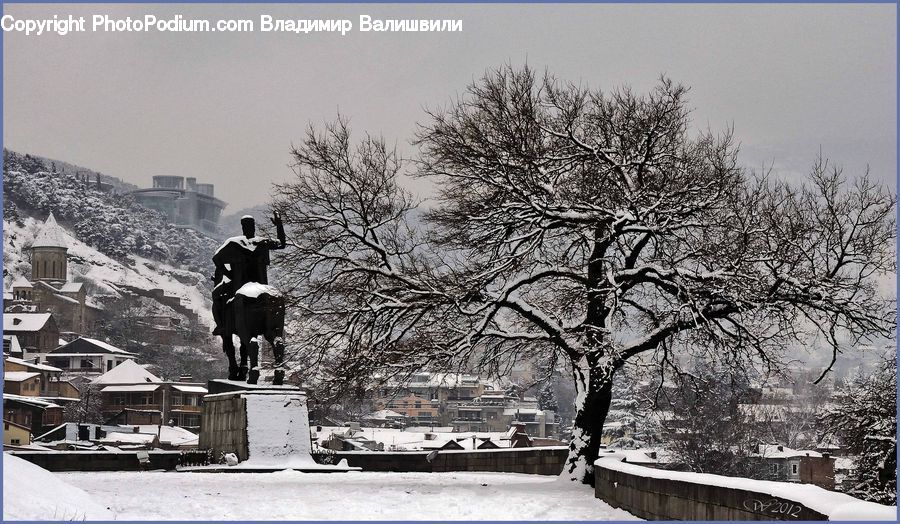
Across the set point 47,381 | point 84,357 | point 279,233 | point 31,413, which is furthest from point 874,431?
point 84,357

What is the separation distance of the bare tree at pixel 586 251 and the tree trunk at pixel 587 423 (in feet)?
0.11

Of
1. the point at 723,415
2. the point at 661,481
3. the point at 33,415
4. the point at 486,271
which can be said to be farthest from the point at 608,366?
the point at 33,415

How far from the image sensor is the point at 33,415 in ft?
A: 336

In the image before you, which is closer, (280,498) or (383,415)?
(280,498)

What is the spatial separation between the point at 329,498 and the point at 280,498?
2.29 feet

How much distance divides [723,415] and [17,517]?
5297 centimetres

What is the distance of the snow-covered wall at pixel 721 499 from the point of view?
968 cm

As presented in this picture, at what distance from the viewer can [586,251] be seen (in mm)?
23031

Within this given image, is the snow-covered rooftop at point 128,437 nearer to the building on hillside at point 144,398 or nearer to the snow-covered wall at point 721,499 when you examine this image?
the building on hillside at point 144,398

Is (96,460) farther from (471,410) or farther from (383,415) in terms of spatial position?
(471,410)

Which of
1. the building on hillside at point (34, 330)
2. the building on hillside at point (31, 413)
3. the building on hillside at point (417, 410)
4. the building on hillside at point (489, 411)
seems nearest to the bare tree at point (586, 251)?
the building on hillside at point (31, 413)

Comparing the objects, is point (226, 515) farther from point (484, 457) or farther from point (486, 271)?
point (484, 457)

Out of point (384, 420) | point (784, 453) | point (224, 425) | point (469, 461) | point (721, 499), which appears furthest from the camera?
point (384, 420)

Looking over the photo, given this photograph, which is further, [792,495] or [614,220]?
[614,220]
